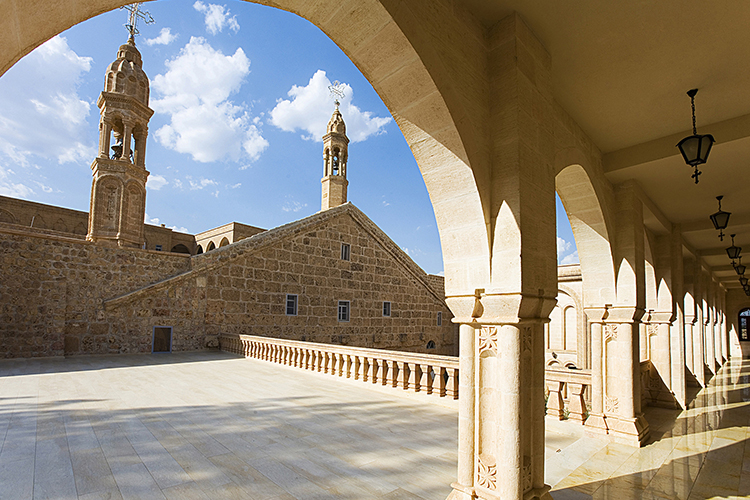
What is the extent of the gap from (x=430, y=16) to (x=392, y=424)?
4178mm

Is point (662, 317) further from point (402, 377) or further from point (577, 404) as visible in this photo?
point (402, 377)

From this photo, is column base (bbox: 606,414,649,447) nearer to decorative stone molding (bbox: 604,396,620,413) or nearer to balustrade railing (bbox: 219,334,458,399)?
decorative stone molding (bbox: 604,396,620,413)

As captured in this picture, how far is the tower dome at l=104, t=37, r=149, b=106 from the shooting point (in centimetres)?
1594

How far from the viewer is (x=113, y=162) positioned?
15781mm

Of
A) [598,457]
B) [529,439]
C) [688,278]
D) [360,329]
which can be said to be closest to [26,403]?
[529,439]

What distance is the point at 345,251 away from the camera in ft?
55.5

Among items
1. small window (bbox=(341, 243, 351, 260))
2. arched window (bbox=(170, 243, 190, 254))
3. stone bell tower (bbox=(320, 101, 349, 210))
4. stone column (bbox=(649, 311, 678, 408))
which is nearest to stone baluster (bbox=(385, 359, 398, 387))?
stone column (bbox=(649, 311, 678, 408))

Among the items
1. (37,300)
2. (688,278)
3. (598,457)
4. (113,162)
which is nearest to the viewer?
(598,457)

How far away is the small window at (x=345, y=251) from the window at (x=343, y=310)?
1886 millimetres

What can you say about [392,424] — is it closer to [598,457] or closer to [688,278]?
[598,457]

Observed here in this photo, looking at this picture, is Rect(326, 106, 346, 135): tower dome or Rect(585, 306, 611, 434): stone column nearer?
Rect(585, 306, 611, 434): stone column

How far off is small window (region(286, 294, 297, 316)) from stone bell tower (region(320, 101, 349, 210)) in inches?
242

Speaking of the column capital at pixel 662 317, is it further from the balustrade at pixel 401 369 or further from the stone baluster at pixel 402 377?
the stone baluster at pixel 402 377

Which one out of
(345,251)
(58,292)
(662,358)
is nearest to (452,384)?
(662,358)
